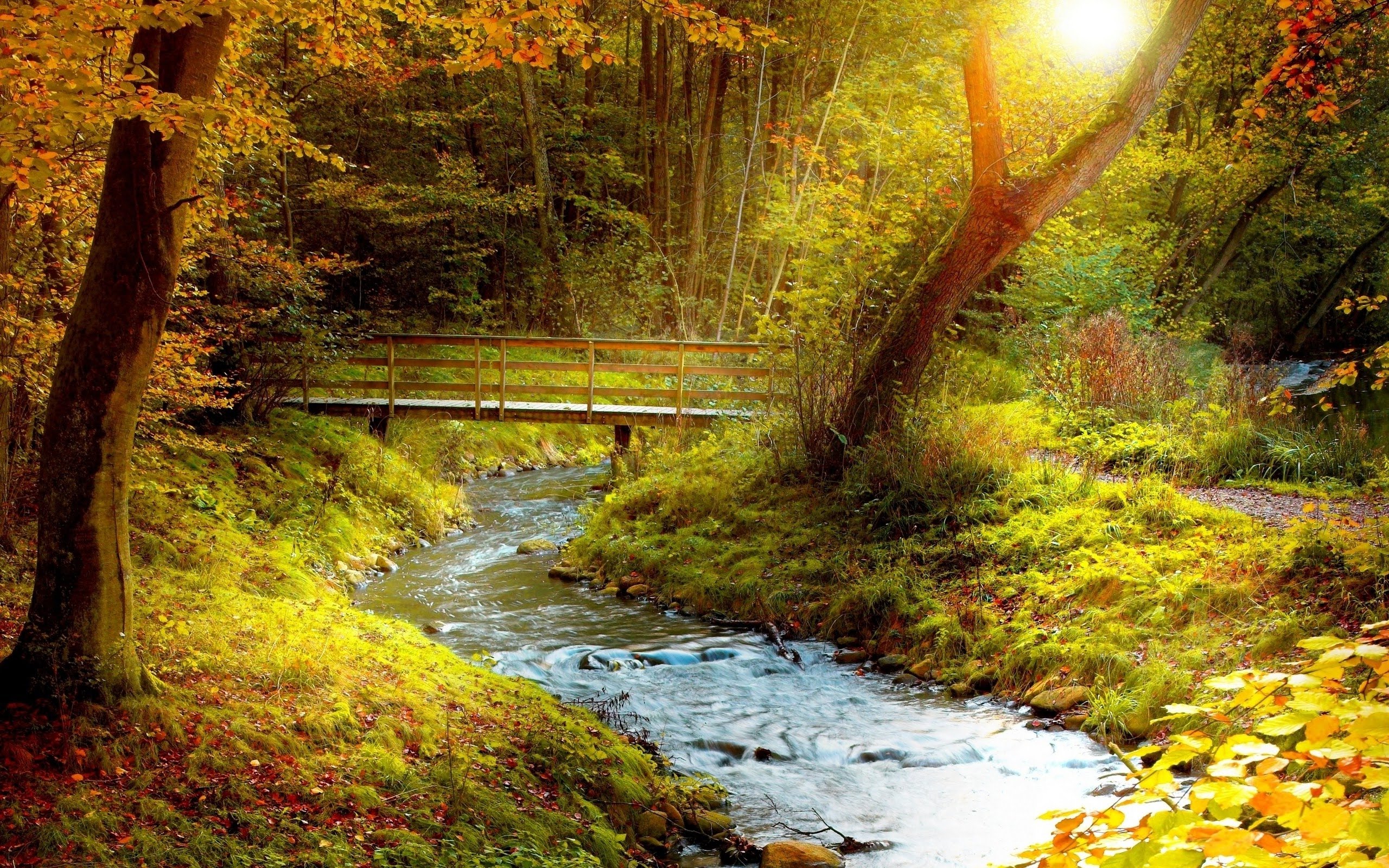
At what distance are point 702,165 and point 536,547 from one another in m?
10.0

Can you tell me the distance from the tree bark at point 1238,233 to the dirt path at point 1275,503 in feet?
36.2

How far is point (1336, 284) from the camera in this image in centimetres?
2081

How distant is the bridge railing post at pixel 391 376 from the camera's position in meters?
12.4

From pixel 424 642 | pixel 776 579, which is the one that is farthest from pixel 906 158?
pixel 424 642

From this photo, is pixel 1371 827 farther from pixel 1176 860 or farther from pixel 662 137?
pixel 662 137

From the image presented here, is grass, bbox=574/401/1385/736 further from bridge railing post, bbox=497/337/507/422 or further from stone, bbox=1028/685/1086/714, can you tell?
bridge railing post, bbox=497/337/507/422

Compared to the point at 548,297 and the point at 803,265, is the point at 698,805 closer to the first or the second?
the point at 803,265

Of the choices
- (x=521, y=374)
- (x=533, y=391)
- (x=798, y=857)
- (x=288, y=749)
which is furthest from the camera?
(x=521, y=374)

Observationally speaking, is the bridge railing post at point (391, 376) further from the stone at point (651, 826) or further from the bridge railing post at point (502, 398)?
the stone at point (651, 826)

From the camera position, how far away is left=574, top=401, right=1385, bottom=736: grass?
573cm

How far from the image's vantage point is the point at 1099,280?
12906mm

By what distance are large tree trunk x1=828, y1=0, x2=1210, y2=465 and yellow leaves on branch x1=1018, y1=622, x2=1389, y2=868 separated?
718cm

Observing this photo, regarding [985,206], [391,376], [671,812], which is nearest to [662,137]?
[391,376]

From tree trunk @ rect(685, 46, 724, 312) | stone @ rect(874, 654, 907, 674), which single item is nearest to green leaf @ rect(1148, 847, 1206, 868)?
stone @ rect(874, 654, 907, 674)
